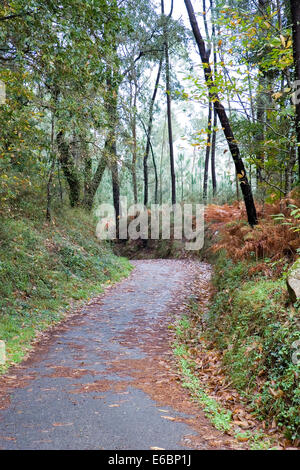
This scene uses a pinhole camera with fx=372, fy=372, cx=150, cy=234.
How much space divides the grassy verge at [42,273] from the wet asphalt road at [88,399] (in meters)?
0.61

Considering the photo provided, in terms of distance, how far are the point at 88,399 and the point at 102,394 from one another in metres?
0.21

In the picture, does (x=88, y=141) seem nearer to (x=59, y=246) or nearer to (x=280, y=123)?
(x=59, y=246)

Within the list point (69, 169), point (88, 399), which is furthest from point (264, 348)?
point (69, 169)

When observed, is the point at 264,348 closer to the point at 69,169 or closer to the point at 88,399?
the point at 88,399

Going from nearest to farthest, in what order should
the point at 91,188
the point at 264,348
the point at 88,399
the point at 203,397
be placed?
the point at 88,399 < the point at 203,397 < the point at 264,348 < the point at 91,188

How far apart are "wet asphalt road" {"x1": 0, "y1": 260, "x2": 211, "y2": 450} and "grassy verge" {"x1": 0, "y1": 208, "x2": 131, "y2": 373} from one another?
608mm

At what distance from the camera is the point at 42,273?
31.7 feet

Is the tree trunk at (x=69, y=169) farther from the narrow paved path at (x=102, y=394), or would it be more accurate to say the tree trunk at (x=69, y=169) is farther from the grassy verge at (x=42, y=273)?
the narrow paved path at (x=102, y=394)

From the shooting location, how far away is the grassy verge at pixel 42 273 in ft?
23.6

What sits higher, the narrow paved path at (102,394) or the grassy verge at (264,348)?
the grassy verge at (264,348)

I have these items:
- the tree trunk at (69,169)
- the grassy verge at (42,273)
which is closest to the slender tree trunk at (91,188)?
the tree trunk at (69,169)

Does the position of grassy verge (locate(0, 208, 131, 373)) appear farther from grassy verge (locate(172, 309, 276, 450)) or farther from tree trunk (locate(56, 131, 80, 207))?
grassy verge (locate(172, 309, 276, 450))

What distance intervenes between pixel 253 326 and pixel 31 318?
450 centimetres

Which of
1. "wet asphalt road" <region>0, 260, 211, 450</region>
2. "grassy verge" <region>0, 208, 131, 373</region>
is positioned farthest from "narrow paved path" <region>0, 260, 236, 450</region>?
"grassy verge" <region>0, 208, 131, 373</region>
